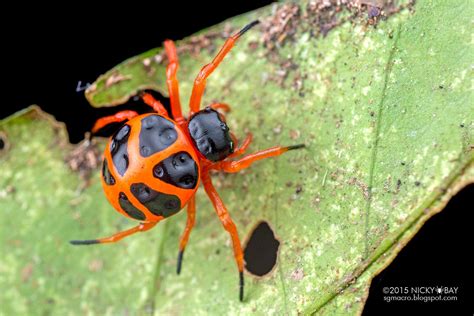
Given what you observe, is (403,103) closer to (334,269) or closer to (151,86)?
(334,269)

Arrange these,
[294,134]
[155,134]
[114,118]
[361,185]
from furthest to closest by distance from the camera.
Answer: [114,118], [294,134], [155,134], [361,185]

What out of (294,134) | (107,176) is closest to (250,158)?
(294,134)

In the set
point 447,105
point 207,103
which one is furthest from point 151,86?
point 447,105

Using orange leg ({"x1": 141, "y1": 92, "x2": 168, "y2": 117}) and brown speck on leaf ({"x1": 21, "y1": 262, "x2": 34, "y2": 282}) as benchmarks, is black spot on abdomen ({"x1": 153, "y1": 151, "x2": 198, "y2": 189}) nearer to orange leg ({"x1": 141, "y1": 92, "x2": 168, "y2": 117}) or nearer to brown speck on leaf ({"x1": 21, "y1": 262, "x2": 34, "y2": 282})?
orange leg ({"x1": 141, "y1": 92, "x2": 168, "y2": 117})

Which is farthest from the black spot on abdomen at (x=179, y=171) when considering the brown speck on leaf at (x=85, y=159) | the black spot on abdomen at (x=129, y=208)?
the brown speck on leaf at (x=85, y=159)

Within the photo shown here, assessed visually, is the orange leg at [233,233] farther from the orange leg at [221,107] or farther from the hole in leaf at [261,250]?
the orange leg at [221,107]

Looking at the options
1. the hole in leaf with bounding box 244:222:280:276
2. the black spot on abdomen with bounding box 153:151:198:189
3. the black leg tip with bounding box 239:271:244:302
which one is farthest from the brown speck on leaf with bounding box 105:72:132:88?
the black leg tip with bounding box 239:271:244:302

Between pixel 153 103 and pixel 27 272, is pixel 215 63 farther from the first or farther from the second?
pixel 27 272
